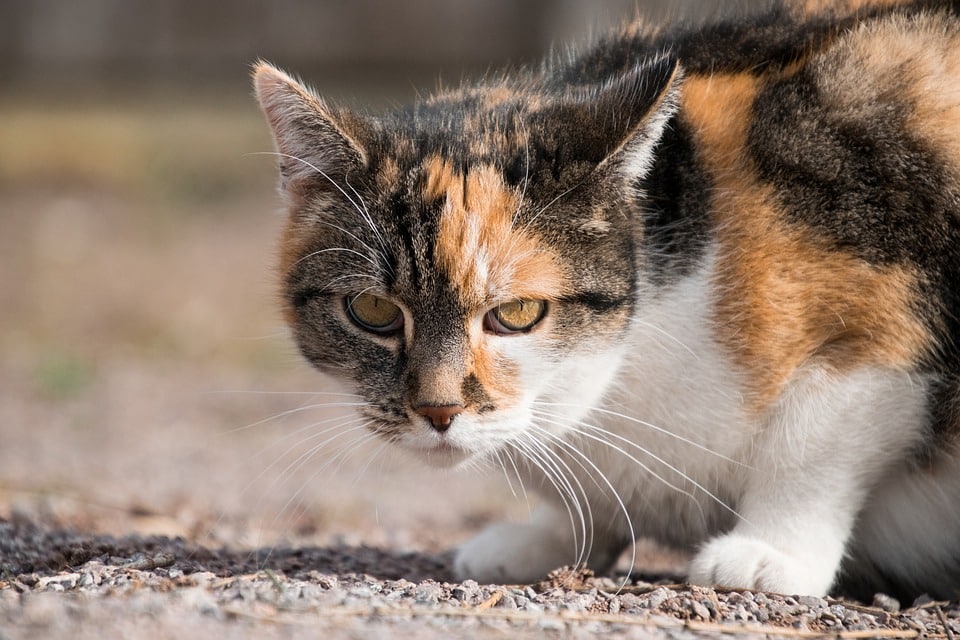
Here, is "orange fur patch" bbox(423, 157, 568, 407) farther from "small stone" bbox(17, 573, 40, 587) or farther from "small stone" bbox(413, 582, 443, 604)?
"small stone" bbox(17, 573, 40, 587)

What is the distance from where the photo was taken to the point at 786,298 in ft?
8.50

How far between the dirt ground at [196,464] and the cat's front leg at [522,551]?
11 centimetres

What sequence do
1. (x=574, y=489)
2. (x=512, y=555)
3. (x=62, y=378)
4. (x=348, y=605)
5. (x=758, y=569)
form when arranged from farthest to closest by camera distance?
(x=62, y=378) < (x=512, y=555) < (x=574, y=489) < (x=758, y=569) < (x=348, y=605)

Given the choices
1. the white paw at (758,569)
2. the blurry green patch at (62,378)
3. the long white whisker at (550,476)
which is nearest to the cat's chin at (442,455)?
the long white whisker at (550,476)

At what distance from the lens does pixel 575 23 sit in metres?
9.48

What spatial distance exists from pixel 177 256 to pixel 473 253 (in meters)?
6.13

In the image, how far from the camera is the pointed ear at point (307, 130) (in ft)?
8.54

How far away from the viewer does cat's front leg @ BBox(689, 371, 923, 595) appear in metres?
2.56

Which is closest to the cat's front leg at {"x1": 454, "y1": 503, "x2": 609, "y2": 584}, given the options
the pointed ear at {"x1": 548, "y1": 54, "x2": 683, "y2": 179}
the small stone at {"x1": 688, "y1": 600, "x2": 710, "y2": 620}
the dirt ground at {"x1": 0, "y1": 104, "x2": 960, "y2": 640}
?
the dirt ground at {"x1": 0, "y1": 104, "x2": 960, "y2": 640}

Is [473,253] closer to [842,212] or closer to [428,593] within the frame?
[428,593]

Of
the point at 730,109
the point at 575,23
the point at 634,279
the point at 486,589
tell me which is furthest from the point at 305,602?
the point at 575,23

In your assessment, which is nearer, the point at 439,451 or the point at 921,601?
the point at 439,451

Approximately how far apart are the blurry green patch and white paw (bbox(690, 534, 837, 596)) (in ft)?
13.0

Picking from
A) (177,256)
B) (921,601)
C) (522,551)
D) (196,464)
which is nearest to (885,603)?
(921,601)
